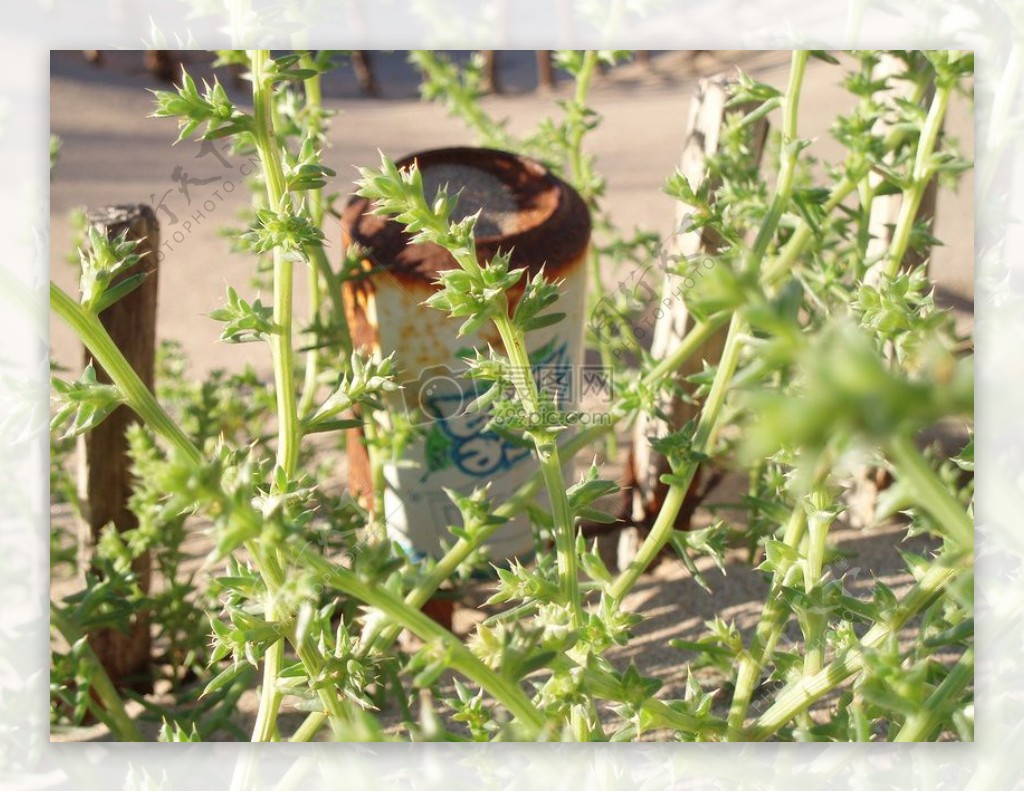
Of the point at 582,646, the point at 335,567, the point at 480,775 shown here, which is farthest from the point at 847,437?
the point at 480,775

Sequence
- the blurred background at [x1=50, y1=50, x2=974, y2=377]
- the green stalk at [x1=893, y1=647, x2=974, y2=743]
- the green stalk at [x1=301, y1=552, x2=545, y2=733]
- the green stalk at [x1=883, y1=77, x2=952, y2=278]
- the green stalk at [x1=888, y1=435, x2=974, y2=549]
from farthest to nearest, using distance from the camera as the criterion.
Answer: the blurred background at [x1=50, y1=50, x2=974, y2=377], the green stalk at [x1=883, y1=77, x2=952, y2=278], the green stalk at [x1=893, y1=647, x2=974, y2=743], the green stalk at [x1=301, y1=552, x2=545, y2=733], the green stalk at [x1=888, y1=435, x2=974, y2=549]

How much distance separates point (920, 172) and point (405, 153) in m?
1.06

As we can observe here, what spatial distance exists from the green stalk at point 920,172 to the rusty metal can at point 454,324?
43 cm

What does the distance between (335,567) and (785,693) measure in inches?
21.4

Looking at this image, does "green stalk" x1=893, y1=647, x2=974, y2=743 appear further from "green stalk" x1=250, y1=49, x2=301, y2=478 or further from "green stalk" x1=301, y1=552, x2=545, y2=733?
"green stalk" x1=250, y1=49, x2=301, y2=478

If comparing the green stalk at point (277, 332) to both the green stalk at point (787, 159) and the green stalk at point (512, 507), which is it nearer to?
the green stalk at point (512, 507)

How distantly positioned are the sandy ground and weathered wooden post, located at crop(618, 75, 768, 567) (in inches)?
3.9

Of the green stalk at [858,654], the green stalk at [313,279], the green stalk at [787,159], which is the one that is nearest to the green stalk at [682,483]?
the green stalk at [787,159]

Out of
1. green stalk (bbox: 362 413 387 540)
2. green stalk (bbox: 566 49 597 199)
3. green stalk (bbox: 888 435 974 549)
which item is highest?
green stalk (bbox: 566 49 597 199)

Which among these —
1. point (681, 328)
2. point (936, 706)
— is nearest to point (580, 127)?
point (681, 328)

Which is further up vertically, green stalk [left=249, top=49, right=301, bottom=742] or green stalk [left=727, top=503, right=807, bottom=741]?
green stalk [left=249, top=49, right=301, bottom=742]

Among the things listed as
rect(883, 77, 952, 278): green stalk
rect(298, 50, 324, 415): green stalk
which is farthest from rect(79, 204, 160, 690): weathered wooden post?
rect(883, 77, 952, 278): green stalk

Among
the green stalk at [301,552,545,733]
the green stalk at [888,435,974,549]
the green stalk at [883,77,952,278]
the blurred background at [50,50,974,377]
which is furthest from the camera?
the blurred background at [50,50,974,377]

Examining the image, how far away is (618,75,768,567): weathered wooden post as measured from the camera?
68.3 inches
